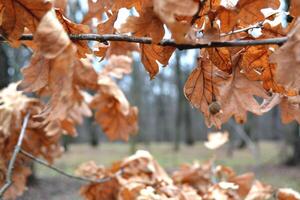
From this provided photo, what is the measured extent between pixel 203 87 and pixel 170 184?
0.89 metres

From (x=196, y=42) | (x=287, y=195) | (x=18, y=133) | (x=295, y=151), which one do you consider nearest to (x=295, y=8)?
(x=196, y=42)

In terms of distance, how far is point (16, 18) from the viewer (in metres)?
0.70

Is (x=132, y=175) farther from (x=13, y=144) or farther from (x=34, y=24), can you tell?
(x=34, y=24)

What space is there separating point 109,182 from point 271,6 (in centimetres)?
123

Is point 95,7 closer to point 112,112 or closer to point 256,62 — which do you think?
point 256,62

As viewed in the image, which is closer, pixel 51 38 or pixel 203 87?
pixel 51 38

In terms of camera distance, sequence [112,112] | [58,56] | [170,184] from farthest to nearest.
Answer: [112,112]
[170,184]
[58,56]

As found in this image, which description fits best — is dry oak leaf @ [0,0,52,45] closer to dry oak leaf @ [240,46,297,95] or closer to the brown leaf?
the brown leaf

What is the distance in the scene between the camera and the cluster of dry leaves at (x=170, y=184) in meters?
1.50

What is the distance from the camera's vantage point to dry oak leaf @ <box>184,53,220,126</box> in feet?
2.57

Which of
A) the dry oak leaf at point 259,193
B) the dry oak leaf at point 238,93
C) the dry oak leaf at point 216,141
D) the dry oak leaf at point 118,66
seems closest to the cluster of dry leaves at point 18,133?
the dry oak leaf at point 118,66

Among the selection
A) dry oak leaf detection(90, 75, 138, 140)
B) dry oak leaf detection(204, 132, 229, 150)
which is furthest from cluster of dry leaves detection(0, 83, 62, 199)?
dry oak leaf detection(204, 132, 229, 150)

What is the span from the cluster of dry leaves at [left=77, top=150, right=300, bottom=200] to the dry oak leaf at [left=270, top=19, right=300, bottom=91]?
890mm

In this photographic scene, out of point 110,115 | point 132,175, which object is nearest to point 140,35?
point 132,175
